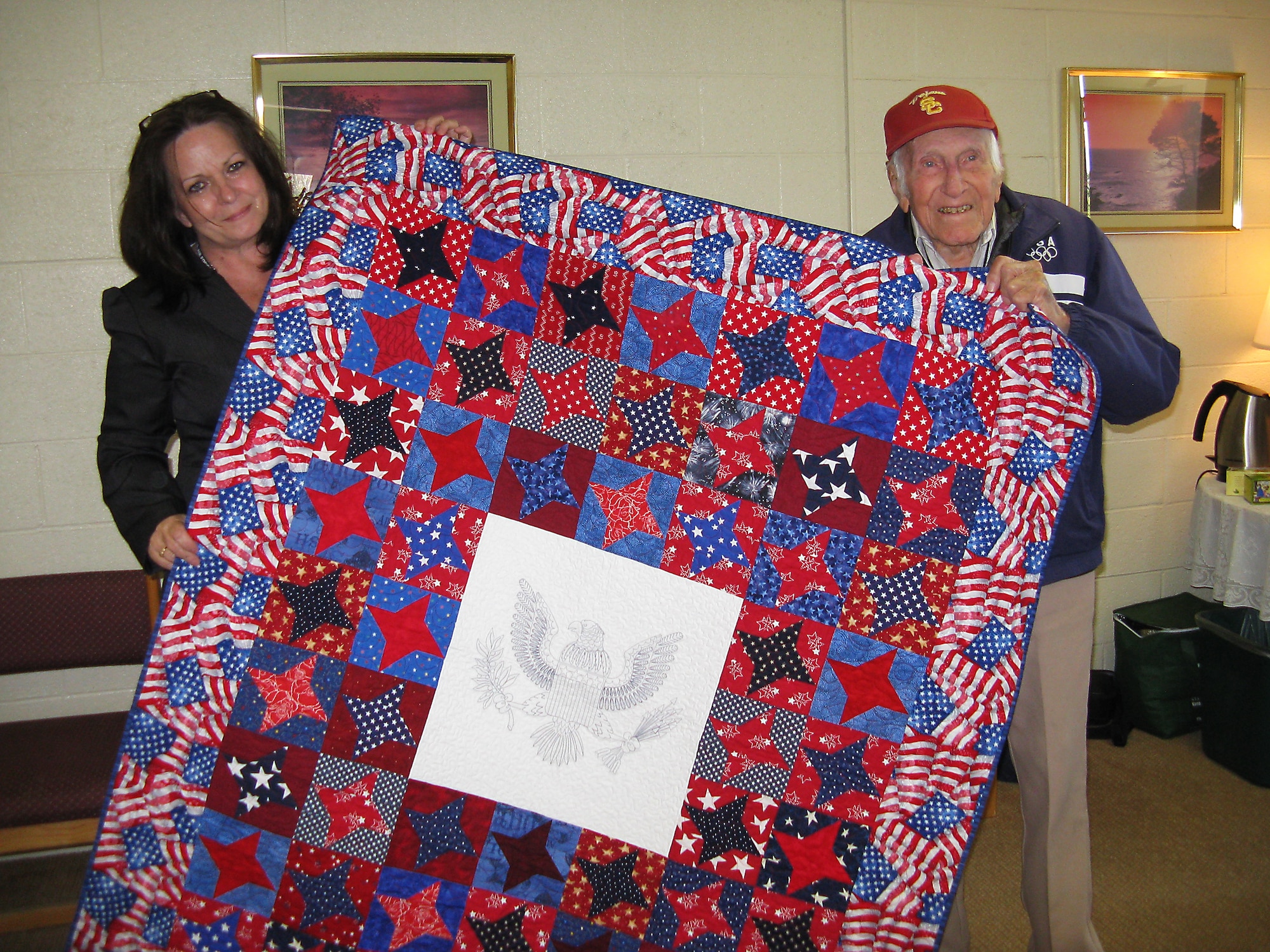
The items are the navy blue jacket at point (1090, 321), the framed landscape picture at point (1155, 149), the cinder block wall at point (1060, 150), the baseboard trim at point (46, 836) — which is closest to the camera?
the navy blue jacket at point (1090, 321)

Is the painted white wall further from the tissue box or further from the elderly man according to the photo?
the elderly man

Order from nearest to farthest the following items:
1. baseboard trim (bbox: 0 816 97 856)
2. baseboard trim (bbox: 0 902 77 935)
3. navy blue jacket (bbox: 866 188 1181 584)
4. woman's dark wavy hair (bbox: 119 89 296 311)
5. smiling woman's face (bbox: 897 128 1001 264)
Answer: navy blue jacket (bbox: 866 188 1181 584) → woman's dark wavy hair (bbox: 119 89 296 311) → smiling woman's face (bbox: 897 128 1001 264) → baseboard trim (bbox: 0 816 97 856) → baseboard trim (bbox: 0 902 77 935)

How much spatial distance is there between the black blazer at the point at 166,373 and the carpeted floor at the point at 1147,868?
1.32m

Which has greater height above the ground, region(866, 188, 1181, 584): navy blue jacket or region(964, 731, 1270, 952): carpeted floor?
region(866, 188, 1181, 584): navy blue jacket

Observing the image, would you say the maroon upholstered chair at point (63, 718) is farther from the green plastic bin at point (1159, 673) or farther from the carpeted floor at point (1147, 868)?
the green plastic bin at point (1159, 673)

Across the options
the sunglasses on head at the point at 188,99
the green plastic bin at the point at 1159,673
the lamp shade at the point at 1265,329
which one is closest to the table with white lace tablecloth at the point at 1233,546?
the green plastic bin at the point at 1159,673

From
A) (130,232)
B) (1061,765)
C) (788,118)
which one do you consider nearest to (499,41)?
(788,118)

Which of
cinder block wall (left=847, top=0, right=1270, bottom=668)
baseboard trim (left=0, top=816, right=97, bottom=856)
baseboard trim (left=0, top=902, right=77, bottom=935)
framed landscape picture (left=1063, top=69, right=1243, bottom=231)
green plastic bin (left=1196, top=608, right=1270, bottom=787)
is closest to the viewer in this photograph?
baseboard trim (left=0, top=816, right=97, bottom=856)

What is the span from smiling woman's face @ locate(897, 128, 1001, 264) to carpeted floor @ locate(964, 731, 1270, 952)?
1654mm

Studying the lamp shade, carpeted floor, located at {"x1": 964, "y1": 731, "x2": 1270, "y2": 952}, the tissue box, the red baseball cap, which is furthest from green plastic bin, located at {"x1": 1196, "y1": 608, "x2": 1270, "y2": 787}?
the red baseball cap

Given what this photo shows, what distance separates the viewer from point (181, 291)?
158 cm

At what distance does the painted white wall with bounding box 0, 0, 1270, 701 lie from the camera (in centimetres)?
247

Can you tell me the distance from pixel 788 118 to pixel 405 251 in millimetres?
1926

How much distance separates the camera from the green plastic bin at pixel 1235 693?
2.65 meters
